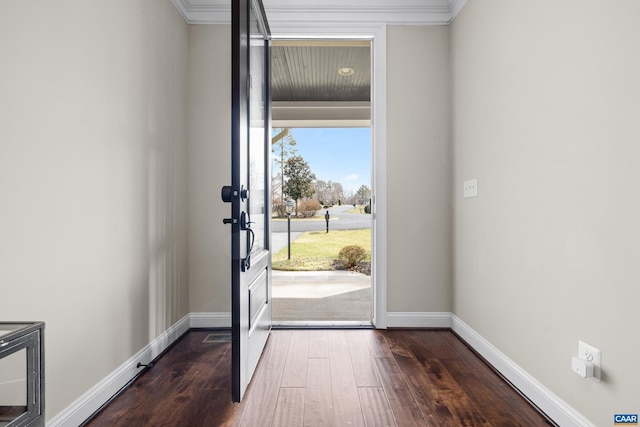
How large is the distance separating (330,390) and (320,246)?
520 centimetres

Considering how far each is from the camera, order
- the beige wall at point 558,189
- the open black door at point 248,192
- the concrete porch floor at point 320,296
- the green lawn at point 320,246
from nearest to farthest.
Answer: the beige wall at point 558,189 < the open black door at point 248,192 < the concrete porch floor at point 320,296 < the green lawn at point 320,246

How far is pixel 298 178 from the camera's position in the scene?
702 cm

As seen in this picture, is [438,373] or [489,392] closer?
[489,392]

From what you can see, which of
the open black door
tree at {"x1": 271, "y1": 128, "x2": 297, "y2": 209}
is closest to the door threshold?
the open black door

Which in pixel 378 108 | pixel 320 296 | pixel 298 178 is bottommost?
pixel 320 296

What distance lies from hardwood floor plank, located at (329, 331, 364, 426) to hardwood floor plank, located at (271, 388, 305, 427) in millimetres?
165

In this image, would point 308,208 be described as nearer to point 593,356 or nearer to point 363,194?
point 363,194

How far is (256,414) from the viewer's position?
1.76 meters

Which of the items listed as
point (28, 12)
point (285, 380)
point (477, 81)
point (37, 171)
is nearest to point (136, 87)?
point (28, 12)

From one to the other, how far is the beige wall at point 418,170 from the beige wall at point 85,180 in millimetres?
1727

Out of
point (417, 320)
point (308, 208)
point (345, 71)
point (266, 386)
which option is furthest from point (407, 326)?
point (308, 208)

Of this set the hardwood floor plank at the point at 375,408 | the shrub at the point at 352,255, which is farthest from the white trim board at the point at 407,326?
the shrub at the point at 352,255

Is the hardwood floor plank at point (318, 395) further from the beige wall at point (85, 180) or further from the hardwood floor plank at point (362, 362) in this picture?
the beige wall at point (85, 180)

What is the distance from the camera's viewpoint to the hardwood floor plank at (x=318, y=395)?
1710mm
